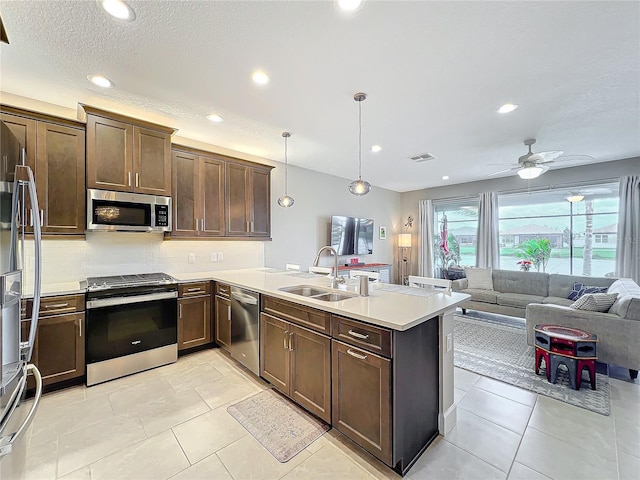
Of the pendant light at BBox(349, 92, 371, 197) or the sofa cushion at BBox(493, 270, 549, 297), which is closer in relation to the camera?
the pendant light at BBox(349, 92, 371, 197)

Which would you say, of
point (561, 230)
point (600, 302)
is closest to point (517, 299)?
point (600, 302)

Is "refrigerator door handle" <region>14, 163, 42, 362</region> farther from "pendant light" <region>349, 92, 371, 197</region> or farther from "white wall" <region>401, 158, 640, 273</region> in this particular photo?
"white wall" <region>401, 158, 640, 273</region>

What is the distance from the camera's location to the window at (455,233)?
673cm

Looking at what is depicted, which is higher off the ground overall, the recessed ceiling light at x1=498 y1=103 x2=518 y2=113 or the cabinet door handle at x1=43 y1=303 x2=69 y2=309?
the recessed ceiling light at x1=498 y1=103 x2=518 y2=113

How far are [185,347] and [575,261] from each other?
22.8 feet

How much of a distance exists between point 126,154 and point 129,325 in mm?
1831

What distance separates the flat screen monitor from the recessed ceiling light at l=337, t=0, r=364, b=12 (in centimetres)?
423

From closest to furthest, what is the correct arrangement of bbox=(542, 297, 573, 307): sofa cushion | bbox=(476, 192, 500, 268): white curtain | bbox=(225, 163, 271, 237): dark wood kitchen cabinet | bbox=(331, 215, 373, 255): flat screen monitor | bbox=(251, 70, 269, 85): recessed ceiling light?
bbox=(251, 70, 269, 85): recessed ceiling light
bbox=(225, 163, 271, 237): dark wood kitchen cabinet
bbox=(542, 297, 573, 307): sofa cushion
bbox=(331, 215, 373, 255): flat screen monitor
bbox=(476, 192, 500, 268): white curtain

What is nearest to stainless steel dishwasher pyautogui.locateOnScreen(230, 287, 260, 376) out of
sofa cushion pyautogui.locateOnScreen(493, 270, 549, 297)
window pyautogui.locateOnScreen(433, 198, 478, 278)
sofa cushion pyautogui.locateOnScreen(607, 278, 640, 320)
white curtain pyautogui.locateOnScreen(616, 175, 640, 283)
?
sofa cushion pyautogui.locateOnScreen(607, 278, 640, 320)

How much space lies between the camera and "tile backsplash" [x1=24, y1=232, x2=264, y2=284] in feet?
9.48

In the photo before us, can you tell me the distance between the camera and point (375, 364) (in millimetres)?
1648

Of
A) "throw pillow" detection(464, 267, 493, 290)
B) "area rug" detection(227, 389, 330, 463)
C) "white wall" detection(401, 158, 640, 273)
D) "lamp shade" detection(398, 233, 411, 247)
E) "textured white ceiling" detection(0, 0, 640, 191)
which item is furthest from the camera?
"lamp shade" detection(398, 233, 411, 247)

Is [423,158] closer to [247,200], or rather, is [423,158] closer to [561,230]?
[247,200]

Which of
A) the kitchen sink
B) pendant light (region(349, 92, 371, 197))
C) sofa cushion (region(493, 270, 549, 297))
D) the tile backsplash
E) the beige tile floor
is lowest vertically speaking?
the beige tile floor
